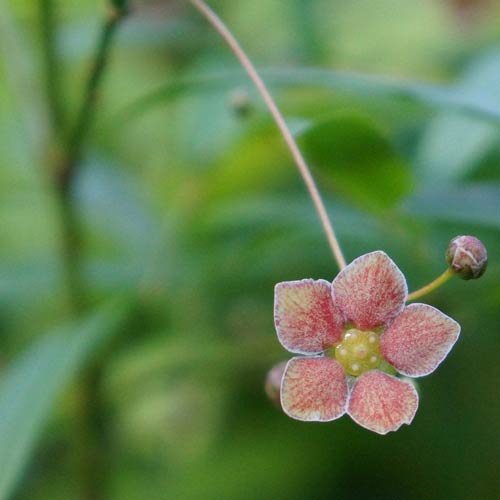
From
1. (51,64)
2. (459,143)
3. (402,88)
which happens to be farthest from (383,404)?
(51,64)

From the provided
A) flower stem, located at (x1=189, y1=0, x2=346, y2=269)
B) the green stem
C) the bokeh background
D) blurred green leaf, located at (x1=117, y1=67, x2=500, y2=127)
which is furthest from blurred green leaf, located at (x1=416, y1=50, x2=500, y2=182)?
the green stem

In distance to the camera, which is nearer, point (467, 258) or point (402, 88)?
point (467, 258)

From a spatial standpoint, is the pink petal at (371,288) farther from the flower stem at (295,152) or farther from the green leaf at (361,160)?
the green leaf at (361,160)

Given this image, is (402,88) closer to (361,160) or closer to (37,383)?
(361,160)

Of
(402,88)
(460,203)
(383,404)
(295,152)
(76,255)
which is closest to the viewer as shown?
(383,404)

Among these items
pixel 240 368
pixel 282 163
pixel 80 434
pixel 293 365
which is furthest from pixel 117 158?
pixel 293 365

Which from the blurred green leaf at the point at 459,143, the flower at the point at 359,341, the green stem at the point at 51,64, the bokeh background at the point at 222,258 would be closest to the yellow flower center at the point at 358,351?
the flower at the point at 359,341

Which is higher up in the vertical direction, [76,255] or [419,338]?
[419,338]

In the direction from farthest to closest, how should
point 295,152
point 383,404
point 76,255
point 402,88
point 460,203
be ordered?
point 76,255
point 460,203
point 402,88
point 295,152
point 383,404
